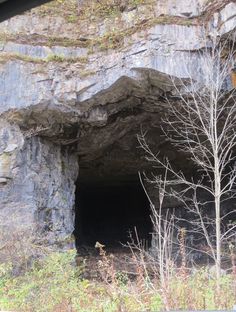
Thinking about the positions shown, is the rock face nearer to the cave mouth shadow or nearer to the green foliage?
the green foliage

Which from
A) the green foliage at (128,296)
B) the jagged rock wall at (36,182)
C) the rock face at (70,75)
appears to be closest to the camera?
the green foliage at (128,296)

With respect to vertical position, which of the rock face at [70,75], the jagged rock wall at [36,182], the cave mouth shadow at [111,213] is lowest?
the cave mouth shadow at [111,213]

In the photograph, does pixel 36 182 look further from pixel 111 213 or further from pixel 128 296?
pixel 111 213

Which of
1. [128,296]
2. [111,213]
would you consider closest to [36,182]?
[128,296]

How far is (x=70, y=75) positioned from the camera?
346 inches

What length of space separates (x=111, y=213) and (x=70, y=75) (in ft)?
32.5

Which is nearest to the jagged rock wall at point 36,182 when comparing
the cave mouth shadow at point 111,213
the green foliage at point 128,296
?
the green foliage at point 128,296

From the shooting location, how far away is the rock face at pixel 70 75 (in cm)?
827

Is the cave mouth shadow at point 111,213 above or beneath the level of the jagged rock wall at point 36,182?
beneath

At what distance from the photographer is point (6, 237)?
7789 millimetres

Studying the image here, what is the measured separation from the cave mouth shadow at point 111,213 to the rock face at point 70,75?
6.07 meters

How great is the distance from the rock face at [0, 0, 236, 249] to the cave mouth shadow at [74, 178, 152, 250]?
19.9 feet

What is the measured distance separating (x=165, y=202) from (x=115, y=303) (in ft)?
29.7

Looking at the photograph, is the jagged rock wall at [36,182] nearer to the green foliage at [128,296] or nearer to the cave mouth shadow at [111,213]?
the green foliage at [128,296]
